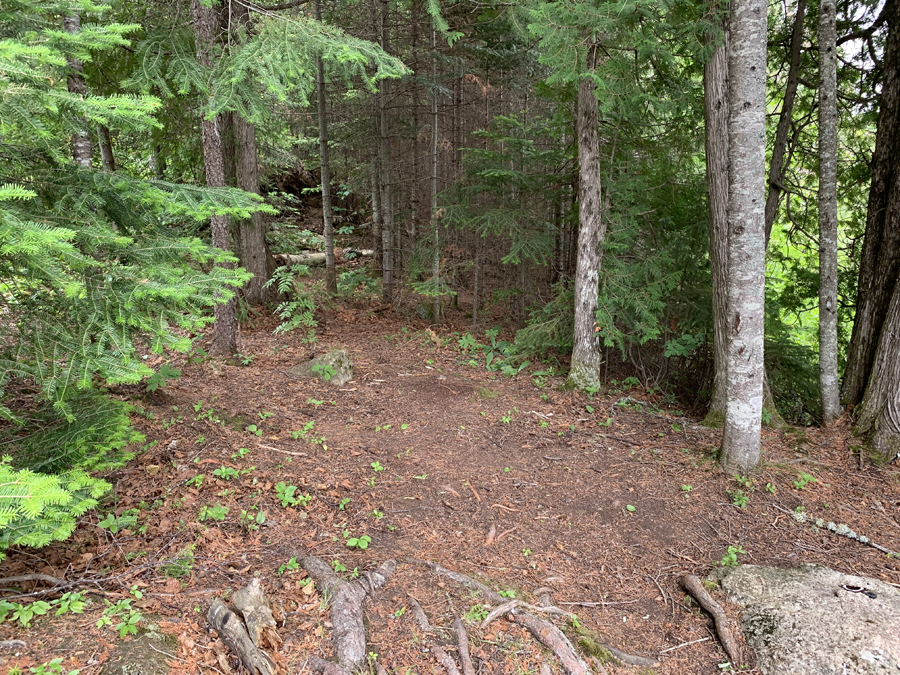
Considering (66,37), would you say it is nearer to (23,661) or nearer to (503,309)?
(23,661)

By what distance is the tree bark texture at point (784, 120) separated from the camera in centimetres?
746

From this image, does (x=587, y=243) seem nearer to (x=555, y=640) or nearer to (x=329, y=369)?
(x=329, y=369)

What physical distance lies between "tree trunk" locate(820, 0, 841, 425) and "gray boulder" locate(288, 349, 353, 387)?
266 inches

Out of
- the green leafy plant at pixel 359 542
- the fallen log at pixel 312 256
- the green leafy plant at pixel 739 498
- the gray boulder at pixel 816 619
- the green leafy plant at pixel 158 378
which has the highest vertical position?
the fallen log at pixel 312 256

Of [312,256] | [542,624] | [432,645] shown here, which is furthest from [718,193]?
[312,256]

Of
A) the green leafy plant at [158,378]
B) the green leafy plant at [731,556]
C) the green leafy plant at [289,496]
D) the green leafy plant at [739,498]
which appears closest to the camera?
the green leafy plant at [731,556]

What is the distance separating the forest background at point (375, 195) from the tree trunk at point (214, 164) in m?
0.03

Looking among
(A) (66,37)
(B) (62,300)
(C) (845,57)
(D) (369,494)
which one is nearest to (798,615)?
(D) (369,494)

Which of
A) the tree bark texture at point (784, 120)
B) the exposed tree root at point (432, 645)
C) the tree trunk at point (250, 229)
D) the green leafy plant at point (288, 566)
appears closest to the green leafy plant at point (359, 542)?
the green leafy plant at point (288, 566)

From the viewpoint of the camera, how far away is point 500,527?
15.5 ft

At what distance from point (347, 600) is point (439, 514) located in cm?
160

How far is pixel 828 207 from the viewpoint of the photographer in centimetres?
648

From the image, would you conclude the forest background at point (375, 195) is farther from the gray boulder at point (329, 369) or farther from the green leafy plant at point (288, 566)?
the green leafy plant at point (288, 566)

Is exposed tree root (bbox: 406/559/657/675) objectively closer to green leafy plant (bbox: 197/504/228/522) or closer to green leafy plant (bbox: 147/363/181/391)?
green leafy plant (bbox: 197/504/228/522)
